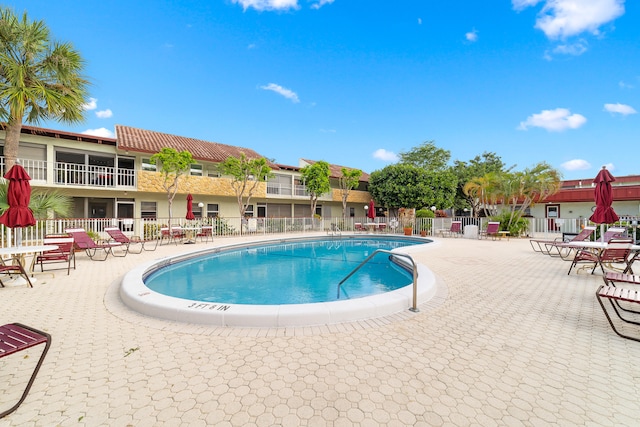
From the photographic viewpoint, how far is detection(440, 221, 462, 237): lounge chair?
61.4ft

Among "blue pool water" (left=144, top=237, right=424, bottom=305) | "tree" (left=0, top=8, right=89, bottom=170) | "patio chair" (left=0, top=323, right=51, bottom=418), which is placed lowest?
"blue pool water" (left=144, top=237, right=424, bottom=305)

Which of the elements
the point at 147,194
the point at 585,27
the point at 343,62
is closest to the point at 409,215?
the point at 343,62

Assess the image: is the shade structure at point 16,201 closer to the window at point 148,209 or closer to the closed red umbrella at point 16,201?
the closed red umbrella at point 16,201

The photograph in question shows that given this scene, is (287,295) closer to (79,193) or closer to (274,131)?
(79,193)

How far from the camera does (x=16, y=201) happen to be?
640 centimetres

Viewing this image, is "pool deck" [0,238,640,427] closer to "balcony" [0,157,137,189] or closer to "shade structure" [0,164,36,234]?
"shade structure" [0,164,36,234]

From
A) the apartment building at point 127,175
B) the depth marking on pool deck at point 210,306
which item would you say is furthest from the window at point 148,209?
the depth marking on pool deck at point 210,306

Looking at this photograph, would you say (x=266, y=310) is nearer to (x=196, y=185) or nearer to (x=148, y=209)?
(x=196, y=185)

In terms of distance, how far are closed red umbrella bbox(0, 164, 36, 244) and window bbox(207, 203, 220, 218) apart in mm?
15420

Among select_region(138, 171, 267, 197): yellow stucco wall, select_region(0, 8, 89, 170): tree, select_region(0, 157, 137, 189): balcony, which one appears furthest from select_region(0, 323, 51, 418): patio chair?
select_region(138, 171, 267, 197): yellow stucco wall

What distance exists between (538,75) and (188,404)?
2473 centimetres

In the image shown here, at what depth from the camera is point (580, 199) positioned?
25.4 meters

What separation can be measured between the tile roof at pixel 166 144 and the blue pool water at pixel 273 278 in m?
10.1

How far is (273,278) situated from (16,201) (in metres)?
6.05
